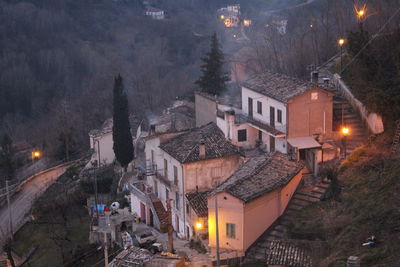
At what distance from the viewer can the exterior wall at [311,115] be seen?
27625 millimetres

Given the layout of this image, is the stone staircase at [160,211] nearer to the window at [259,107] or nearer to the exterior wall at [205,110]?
the exterior wall at [205,110]

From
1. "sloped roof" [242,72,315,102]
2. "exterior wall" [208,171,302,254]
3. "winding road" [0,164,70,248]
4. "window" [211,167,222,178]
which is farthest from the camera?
"winding road" [0,164,70,248]

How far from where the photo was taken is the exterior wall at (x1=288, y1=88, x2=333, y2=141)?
27.6m

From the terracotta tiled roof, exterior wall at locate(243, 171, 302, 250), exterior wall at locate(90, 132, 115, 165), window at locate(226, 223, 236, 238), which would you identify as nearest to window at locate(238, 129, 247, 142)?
the terracotta tiled roof

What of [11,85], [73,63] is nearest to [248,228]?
[11,85]

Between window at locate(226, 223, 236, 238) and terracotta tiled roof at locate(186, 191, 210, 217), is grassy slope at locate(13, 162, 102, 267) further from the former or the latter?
window at locate(226, 223, 236, 238)

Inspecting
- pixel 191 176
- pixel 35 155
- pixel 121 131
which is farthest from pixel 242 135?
pixel 35 155

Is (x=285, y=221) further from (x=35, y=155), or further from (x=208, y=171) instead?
(x=35, y=155)

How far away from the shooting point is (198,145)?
1103 inches

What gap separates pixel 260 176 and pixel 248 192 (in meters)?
1.44

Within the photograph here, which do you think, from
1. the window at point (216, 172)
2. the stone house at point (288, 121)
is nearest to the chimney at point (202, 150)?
the window at point (216, 172)

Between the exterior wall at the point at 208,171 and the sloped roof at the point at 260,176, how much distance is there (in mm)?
1729

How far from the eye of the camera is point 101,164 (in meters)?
41.4

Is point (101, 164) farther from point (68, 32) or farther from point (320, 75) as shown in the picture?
point (68, 32)
